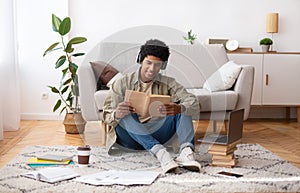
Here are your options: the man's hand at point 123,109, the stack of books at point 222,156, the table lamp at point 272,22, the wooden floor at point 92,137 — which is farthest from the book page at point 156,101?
the table lamp at point 272,22

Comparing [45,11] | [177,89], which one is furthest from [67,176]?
[45,11]

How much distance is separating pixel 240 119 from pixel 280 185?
0.61 meters

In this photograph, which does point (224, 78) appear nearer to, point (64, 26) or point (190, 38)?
point (190, 38)

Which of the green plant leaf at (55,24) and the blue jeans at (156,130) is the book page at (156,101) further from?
the green plant leaf at (55,24)

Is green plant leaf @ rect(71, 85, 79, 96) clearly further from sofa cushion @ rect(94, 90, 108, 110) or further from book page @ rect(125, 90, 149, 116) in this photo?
book page @ rect(125, 90, 149, 116)

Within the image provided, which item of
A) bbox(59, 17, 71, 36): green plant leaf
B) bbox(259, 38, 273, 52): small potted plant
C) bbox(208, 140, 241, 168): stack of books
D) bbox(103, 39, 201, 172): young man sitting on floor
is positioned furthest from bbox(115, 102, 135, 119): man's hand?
bbox(259, 38, 273, 52): small potted plant

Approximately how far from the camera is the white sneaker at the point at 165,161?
261 centimetres

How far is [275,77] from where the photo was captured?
484cm

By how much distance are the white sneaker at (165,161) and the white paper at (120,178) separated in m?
0.07

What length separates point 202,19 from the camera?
16.7ft

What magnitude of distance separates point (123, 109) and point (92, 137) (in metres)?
1.09

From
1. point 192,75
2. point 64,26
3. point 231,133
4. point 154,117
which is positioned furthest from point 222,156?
point 64,26

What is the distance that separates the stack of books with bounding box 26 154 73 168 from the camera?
281 centimetres

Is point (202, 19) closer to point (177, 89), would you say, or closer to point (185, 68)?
point (185, 68)
